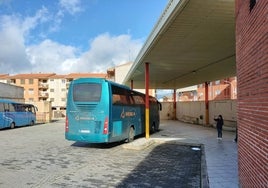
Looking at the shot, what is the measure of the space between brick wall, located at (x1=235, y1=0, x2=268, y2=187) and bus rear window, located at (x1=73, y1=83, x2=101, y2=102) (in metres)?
7.56

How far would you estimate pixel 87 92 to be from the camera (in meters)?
12.9

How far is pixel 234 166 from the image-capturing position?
30.0ft

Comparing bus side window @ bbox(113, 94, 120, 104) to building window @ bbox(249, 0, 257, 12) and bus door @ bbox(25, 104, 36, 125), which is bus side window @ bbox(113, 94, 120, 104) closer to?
building window @ bbox(249, 0, 257, 12)

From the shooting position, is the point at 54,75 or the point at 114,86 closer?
the point at 114,86

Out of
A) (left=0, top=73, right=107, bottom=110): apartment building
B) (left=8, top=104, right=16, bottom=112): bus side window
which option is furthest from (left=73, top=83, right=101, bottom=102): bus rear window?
(left=0, top=73, right=107, bottom=110): apartment building

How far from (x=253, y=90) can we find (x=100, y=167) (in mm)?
5797

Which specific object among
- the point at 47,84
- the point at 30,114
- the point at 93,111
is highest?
the point at 47,84

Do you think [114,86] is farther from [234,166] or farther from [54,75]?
[54,75]

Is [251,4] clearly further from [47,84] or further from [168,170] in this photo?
[47,84]

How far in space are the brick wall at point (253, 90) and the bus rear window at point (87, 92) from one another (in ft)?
24.8

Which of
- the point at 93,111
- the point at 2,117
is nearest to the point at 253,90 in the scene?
the point at 93,111

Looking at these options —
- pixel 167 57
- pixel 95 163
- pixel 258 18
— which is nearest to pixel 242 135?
pixel 258 18

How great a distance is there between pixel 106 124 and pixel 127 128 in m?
2.54

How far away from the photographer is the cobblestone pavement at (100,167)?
24.1 feet
